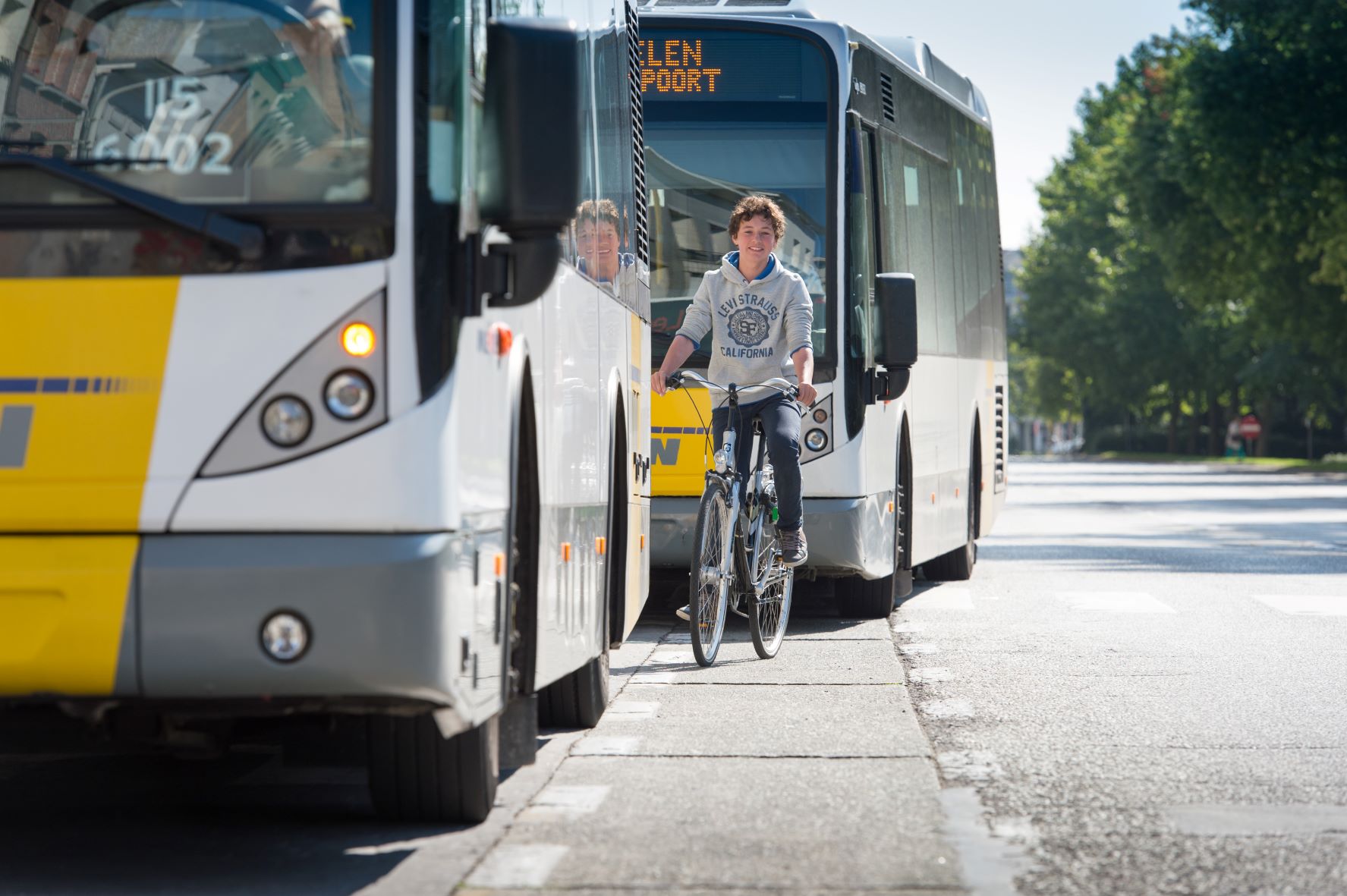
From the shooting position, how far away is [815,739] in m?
7.64

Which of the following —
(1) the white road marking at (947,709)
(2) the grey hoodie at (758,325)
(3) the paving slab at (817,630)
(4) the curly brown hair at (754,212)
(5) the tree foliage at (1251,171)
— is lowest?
(3) the paving slab at (817,630)

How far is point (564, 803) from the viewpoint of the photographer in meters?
6.30

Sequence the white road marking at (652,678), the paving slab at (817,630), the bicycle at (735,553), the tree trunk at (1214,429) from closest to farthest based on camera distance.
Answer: the white road marking at (652,678), the bicycle at (735,553), the paving slab at (817,630), the tree trunk at (1214,429)

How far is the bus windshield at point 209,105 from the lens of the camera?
5012 mm

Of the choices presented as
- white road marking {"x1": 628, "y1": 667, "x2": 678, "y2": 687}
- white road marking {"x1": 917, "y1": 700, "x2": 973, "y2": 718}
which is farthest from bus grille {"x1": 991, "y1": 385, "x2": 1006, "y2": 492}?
white road marking {"x1": 917, "y1": 700, "x2": 973, "y2": 718}

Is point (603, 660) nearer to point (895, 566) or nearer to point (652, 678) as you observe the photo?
point (652, 678)

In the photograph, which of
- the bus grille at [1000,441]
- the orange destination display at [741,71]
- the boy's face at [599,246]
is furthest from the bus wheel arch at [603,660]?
the bus grille at [1000,441]

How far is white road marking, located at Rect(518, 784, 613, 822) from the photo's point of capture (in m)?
6.07

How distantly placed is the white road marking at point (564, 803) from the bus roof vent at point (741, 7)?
6893mm

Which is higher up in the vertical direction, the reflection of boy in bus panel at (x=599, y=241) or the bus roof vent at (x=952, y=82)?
the bus roof vent at (x=952, y=82)

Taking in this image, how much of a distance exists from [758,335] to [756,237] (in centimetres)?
45

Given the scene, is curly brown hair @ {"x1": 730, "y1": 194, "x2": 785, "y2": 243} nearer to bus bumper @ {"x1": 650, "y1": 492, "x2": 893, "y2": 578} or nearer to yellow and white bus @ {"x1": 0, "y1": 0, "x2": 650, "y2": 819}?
bus bumper @ {"x1": 650, "y1": 492, "x2": 893, "y2": 578}

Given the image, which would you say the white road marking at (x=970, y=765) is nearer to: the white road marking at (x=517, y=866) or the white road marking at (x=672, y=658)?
the white road marking at (x=517, y=866)

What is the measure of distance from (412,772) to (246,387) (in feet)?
4.31
